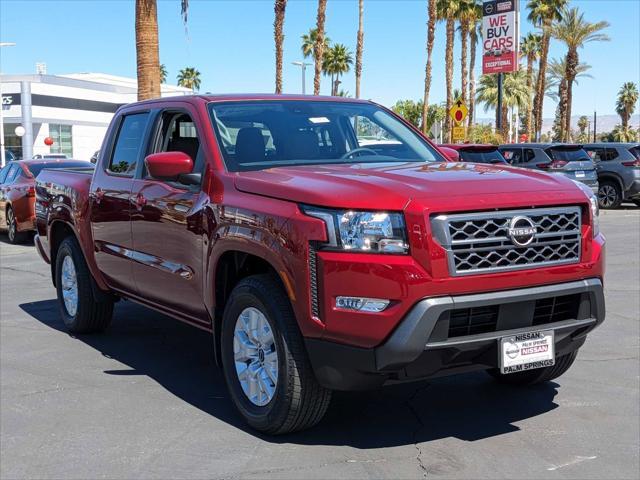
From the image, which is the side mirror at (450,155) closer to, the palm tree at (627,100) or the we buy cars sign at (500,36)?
the we buy cars sign at (500,36)

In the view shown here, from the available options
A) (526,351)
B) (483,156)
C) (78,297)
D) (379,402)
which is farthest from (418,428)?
(483,156)

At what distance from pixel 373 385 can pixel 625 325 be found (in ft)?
14.1

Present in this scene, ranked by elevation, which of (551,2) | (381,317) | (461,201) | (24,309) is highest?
(551,2)

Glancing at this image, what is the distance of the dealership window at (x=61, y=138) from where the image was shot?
5659cm

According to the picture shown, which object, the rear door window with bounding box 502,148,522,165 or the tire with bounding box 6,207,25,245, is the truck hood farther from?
the rear door window with bounding box 502,148,522,165

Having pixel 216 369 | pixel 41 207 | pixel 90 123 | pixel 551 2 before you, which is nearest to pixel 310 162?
pixel 216 369

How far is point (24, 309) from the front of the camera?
348 inches

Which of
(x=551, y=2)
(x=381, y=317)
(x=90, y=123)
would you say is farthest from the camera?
(x=90, y=123)

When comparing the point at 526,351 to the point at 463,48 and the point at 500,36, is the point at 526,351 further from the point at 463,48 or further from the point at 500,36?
the point at 463,48

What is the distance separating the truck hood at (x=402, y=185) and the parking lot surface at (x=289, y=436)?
135 cm

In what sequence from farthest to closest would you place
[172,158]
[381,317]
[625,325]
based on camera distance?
[625,325]
[172,158]
[381,317]

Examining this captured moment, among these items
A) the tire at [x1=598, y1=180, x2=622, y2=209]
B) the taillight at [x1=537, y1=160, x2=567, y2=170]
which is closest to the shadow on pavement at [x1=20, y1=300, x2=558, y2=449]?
the taillight at [x1=537, y1=160, x2=567, y2=170]

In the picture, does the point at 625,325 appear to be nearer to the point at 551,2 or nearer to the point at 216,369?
the point at 216,369

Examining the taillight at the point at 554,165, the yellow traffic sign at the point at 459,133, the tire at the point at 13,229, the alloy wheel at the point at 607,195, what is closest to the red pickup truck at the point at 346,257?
the tire at the point at 13,229
